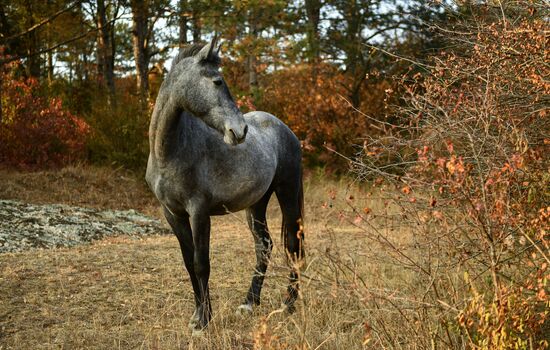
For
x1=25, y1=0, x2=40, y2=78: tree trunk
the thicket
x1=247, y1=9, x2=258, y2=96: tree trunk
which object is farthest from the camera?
x1=247, y1=9, x2=258, y2=96: tree trunk

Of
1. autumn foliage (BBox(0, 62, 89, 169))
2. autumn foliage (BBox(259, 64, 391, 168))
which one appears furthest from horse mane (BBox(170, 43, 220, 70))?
autumn foliage (BBox(0, 62, 89, 169))

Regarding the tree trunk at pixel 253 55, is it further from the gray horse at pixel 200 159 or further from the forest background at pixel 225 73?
the gray horse at pixel 200 159

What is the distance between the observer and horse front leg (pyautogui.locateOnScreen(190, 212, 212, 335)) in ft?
14.6

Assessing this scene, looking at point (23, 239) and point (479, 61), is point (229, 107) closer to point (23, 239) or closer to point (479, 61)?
point (479, 61)

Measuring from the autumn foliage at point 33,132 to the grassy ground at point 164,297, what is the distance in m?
5.05

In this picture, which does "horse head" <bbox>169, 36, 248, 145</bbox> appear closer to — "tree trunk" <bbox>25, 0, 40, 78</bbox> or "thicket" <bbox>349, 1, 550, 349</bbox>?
"thicket" <bbox>349, 1, 550, 349</bbox>

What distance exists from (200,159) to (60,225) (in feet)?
18.5

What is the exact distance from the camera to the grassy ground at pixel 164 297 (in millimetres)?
3893

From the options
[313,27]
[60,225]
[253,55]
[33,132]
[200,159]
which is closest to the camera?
[200,159]

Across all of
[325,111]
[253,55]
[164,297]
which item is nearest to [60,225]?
[164,297]

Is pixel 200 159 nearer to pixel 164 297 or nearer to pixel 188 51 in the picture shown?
pixel 188 51

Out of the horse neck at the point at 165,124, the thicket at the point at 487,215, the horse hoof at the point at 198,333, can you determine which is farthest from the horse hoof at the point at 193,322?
the thicket at the point at 487,215

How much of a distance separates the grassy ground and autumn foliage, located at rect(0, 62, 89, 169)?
5.05m

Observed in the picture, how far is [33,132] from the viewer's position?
13109mm
